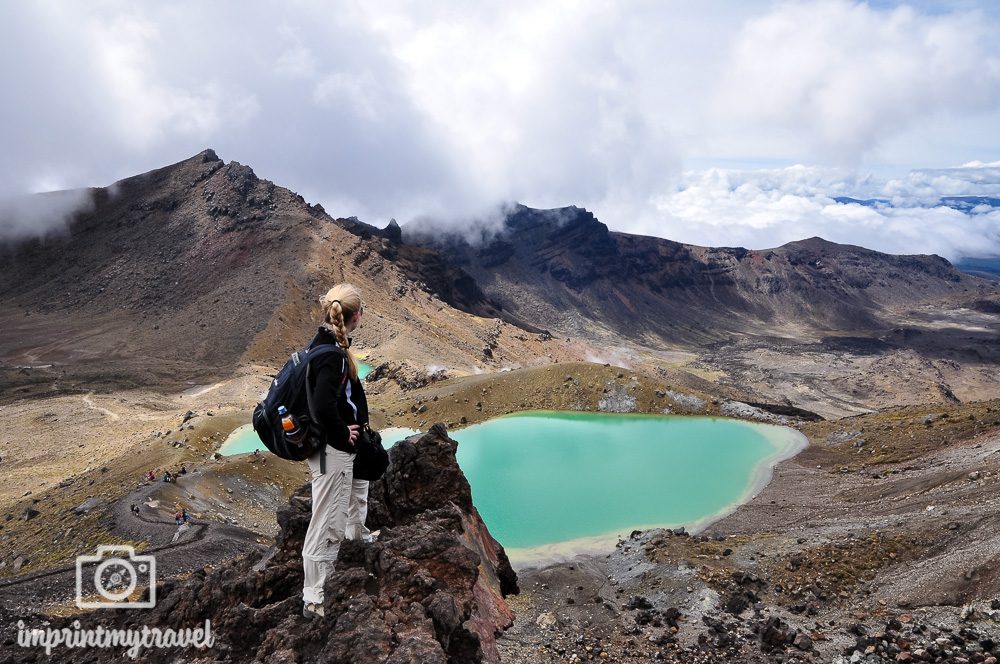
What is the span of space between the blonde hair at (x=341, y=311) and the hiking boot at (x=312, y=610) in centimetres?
263

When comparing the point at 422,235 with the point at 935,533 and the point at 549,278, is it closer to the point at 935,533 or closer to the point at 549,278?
the point at 549,278

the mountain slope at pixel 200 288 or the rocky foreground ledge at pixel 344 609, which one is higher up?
the mountain slope at pixel 200 288

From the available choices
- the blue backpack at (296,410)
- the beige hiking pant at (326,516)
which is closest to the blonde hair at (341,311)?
the blue backpack at (296,410)

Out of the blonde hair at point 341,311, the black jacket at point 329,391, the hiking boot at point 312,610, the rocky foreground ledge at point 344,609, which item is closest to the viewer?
the black jacket at point 329,391

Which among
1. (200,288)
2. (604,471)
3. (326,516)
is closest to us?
(326,516)

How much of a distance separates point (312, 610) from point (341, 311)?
339cm

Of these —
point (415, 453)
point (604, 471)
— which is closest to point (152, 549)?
point (415, 453)

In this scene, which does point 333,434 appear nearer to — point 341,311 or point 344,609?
point 341,311

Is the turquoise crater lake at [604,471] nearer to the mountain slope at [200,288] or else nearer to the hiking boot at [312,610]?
the hiking boot at [312,610]

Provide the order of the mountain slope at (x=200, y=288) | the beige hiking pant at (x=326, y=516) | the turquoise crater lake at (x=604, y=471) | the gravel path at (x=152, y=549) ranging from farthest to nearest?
the mountain slope at (x=200, y=288), the turquoise crater lake at (x=604, y=471), the gravel path at (x=152, y=549), the beige hiking pant at (x=326, y=516)

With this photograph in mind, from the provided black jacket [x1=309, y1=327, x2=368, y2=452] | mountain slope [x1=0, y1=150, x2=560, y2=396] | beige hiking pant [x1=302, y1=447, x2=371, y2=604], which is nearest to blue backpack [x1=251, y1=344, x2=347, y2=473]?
black jacket [x1=309, y1=327, x2=368, y2=452]

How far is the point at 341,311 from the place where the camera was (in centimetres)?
636

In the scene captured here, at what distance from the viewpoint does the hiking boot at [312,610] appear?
265 inches

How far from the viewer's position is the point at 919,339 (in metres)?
152
